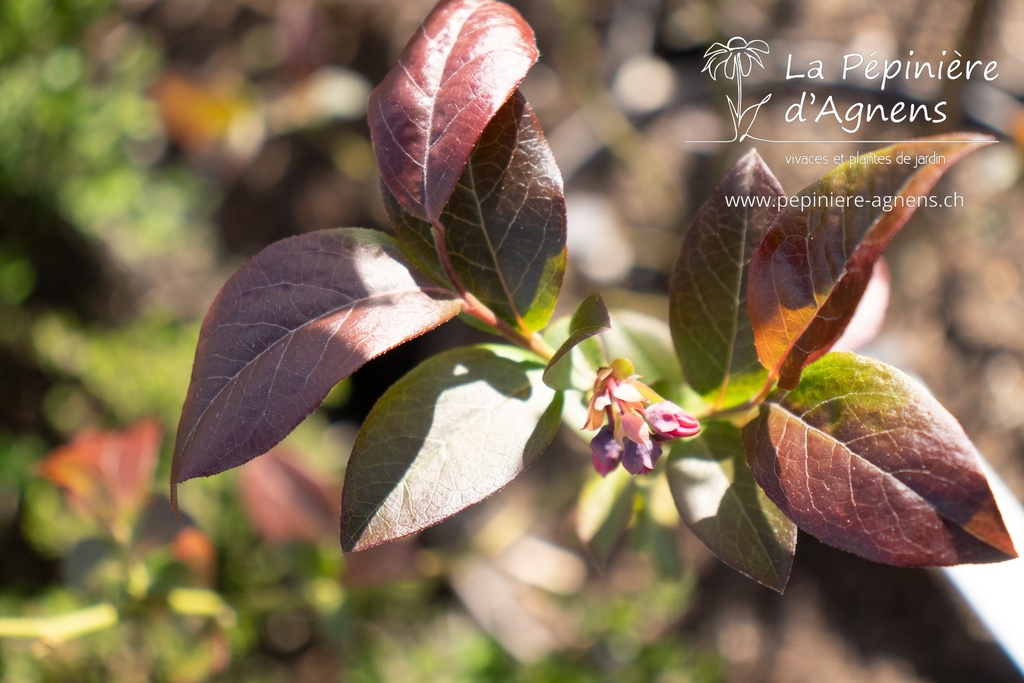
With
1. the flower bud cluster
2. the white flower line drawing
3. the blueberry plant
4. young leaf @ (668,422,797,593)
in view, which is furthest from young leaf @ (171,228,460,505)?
the white flower line drawing

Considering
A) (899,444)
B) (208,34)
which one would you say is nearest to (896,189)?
(899,444)

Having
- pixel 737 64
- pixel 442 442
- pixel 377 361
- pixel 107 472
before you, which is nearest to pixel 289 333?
pixel 442 442

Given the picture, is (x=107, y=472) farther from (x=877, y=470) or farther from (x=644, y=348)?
(x=877, y=470)

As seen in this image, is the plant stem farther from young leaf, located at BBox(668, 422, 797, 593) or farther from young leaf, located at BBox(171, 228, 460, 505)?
young leaf, located at BBox(668, 422, 797, 593)

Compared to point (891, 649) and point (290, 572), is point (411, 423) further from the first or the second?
point (891, 649)

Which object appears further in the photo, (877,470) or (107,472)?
(107,472)
